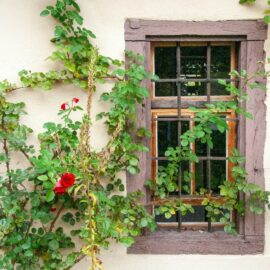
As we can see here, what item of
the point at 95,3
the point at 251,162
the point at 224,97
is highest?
the point at 95,3

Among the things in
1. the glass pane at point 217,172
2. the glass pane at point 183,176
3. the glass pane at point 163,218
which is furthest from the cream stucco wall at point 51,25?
the glass pane at point 163,218

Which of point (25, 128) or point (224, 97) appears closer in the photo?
point (25, 128)

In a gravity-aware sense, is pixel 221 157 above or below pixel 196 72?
below

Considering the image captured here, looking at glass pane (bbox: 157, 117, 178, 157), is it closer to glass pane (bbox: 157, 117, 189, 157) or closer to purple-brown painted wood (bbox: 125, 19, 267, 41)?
glass pane (bbox: 157, 117, 189, 157)

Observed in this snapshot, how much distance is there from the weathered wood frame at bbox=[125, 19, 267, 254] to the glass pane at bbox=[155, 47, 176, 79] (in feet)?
0.41

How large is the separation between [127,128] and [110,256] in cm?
92

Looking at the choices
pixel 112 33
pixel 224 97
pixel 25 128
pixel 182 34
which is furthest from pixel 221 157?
pixel 25 128

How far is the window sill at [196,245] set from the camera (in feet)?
10.2

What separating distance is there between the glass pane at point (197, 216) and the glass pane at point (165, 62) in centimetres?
99

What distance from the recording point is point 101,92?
3066 millimetres

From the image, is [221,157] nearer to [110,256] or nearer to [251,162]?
[251,162]

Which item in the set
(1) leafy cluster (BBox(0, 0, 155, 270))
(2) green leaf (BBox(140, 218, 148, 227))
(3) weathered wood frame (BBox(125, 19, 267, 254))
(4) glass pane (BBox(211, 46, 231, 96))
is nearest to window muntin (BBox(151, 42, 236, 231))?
(4) glass pane (BBox(211, 46, 231, 96))

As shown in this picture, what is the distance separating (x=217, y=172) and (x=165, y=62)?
89 centimetres

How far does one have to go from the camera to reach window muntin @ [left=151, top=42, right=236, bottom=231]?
3.15 m
